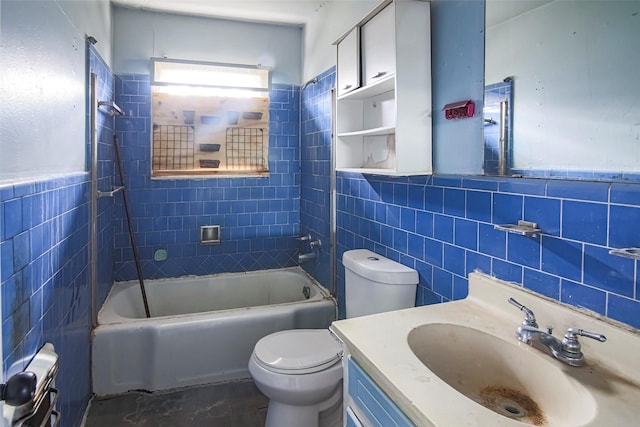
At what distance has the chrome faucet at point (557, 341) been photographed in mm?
1008

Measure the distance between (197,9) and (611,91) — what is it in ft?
9.32

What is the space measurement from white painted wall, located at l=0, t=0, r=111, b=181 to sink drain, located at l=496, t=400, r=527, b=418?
153 centimetres

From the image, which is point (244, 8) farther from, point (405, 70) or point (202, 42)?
point (405, 70)

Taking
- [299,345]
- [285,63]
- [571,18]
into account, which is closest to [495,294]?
[571,18]

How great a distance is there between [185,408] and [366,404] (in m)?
1.57

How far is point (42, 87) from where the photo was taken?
1.51 metres

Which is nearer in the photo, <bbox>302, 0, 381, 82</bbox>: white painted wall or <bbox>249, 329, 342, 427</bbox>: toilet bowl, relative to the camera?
<bbox>249, 329, 342, 427</bbox>: toilet bowl

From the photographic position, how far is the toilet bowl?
1793mm

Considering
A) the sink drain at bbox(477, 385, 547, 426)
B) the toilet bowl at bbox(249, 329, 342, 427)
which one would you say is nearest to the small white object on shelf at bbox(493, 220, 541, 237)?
the sink drain at bbox(477, 385, 547, 426)

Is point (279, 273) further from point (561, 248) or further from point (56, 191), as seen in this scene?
point (561, 248)

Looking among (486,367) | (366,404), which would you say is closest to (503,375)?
(486,367)

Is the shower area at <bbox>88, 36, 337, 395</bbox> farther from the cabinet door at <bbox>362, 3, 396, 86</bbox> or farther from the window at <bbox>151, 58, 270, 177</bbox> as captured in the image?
the cabinet door at <bbox>362, 3, 396, 86</bbox>

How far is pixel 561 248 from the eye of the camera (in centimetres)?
116

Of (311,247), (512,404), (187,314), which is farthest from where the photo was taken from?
(311,247)
